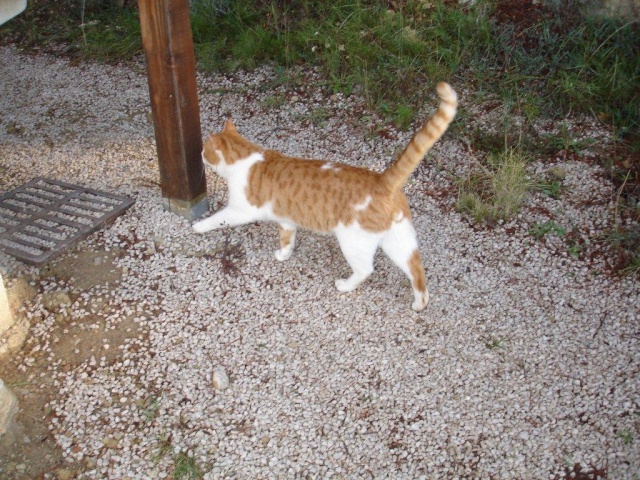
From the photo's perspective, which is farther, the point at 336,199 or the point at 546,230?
the point at 546,230

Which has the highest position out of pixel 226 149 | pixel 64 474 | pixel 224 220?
pixel 226 149

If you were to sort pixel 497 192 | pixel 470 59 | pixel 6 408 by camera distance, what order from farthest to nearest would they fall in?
pixel 470 59
pixel 497 192
pixel 6 408

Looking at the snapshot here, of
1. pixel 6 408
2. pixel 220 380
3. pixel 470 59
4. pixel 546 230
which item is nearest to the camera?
pixel 6 408

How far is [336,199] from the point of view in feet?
9.78

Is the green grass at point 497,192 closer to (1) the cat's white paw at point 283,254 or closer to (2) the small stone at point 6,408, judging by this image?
(1) the cat's white paw at point 283,254

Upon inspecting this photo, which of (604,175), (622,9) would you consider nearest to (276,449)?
(604,175)

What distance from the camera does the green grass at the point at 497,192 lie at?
3.71 m

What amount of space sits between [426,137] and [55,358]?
6.37 feet

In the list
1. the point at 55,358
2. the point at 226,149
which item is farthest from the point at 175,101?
the point at 55,358

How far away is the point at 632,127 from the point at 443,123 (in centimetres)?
218

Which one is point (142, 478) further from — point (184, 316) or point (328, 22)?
point (328, 22)

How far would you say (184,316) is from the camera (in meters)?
3.15

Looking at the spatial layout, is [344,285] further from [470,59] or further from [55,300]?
[470,59]

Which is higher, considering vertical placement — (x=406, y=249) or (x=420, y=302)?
(x=406, y=249)
